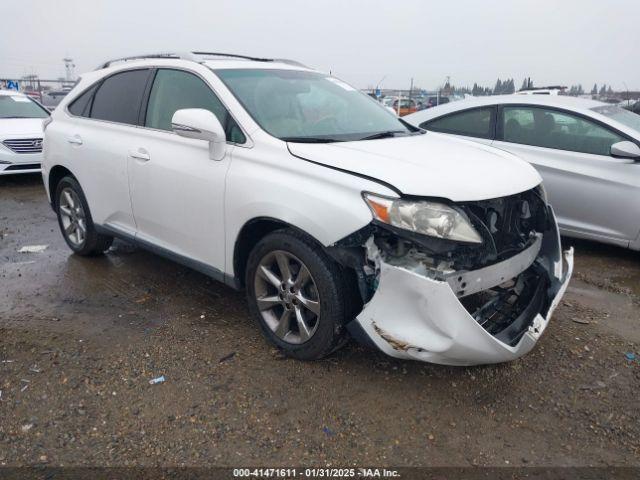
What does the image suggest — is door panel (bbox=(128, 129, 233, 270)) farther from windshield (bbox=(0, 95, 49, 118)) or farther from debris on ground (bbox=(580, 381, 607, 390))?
windshield (bbox=(0, 95, 49, 118))

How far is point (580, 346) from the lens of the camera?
10.8ft

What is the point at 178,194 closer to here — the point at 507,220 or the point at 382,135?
the point at 382,135

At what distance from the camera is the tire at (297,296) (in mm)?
2699

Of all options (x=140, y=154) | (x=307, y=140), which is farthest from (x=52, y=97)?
(x=307, y=140)

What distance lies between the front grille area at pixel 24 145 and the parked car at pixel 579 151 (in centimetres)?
679

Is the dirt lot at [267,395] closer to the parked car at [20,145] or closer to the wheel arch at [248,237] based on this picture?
the wheel arch at [248,237]

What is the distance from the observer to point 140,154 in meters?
3.70

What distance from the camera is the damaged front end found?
2398 mm

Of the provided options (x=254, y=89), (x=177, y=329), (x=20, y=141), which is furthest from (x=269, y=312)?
(x=20, y=141)

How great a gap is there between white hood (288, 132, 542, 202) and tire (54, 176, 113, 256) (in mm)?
2514

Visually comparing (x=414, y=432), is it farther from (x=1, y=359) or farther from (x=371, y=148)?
(x=1, y=359)

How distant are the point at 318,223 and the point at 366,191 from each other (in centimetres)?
30

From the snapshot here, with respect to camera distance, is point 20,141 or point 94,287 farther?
point 20,141

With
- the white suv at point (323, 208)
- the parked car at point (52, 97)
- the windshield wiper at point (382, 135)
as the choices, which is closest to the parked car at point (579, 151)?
the white suv at point (323, 208)
